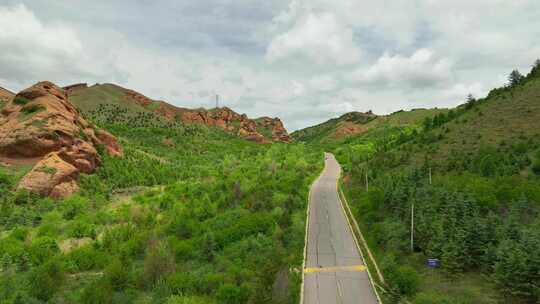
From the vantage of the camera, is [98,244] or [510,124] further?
[510,124]

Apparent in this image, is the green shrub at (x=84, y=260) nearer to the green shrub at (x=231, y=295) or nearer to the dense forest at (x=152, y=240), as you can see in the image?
the dense forest at (x=152, y=240)

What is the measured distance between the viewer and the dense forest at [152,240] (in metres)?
16.9

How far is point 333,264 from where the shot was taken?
867 inches

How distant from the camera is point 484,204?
22922mm

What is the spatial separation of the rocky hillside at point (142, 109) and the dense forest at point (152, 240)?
65513mm

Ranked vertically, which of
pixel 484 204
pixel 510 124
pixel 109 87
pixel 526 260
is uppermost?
pixel 109 87

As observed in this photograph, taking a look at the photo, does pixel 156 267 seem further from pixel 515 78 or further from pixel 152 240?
pixel 515 78

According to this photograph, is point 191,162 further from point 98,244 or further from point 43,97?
point 98,244

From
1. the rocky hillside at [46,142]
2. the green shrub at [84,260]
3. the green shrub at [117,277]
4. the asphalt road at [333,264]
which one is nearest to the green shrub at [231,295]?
the asphalt road at [333,264]

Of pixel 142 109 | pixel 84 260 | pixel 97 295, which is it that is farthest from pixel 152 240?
pixel 142 109

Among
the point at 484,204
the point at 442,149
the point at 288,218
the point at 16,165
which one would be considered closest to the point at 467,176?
the point at 484,204

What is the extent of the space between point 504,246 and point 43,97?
52370mm

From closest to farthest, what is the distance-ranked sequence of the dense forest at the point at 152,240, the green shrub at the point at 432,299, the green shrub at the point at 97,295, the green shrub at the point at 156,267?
the green shrub at the point at 432,299, the green shrub at the point at 97,295, the dense forest at the point at 152,240, the green shrub at the point at 156,267

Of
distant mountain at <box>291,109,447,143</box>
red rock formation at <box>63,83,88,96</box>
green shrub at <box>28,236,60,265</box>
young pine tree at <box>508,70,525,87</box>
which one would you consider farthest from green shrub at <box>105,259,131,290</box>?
red rock formation at <box>63,83,88,96</box>
